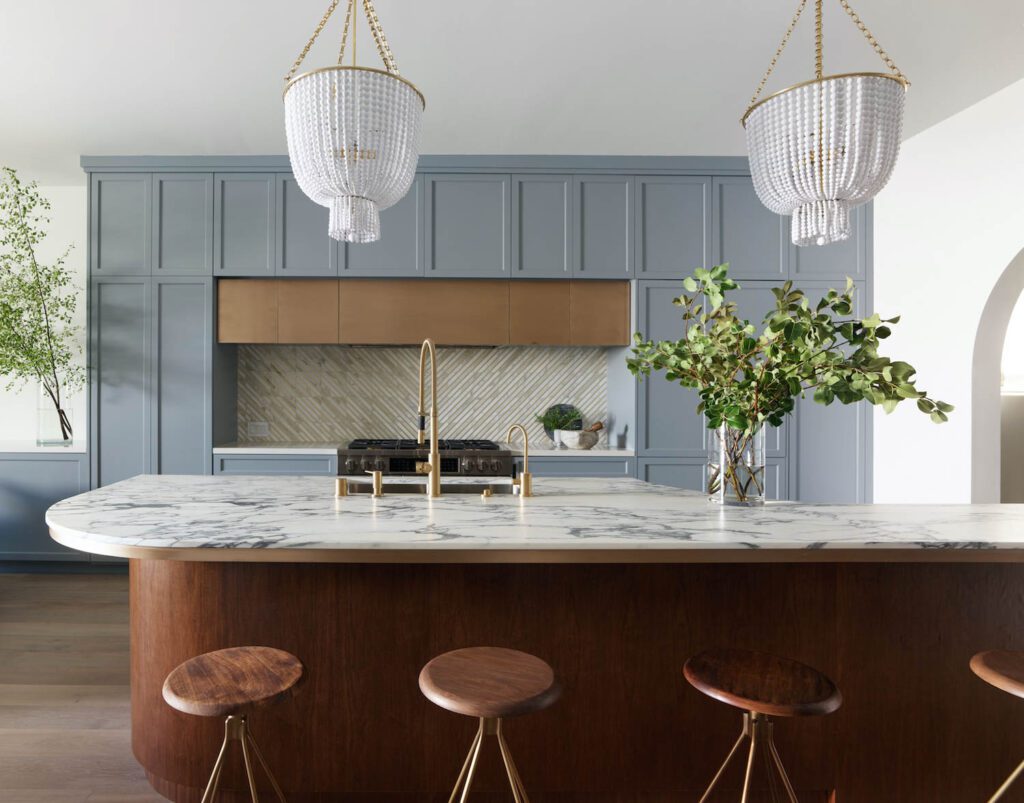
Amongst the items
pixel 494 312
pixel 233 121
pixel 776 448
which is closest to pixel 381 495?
pixel 494 312

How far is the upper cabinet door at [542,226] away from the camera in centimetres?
405

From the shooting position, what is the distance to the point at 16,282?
13.5 ft

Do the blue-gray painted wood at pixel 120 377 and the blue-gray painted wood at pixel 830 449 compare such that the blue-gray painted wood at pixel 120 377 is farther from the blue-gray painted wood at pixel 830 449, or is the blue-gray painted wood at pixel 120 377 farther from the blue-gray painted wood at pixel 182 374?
the blue-gray painted wood at pixel 830 449

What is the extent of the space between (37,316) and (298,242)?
71.4 inches

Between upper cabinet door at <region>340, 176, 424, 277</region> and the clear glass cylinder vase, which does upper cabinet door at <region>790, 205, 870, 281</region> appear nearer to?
upper cabinet door at <region>340, 176, 424, 277</region>

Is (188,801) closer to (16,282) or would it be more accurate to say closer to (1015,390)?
(16,282)

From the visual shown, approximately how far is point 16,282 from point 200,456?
1675 mm

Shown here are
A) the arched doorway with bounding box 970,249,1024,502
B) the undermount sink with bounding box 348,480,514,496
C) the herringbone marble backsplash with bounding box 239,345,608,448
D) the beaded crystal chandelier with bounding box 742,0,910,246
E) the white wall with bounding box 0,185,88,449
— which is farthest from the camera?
the white wall with bounding box 0,185,88,449

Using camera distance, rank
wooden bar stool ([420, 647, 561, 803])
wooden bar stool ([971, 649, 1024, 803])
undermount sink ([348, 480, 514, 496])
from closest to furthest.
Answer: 1. wooden bar stool ([420, 647, 561, 803])
2. wooden bar stool ([971, 649, 1024, 803])
3. undermount sink ([348, 480, 514, 496])

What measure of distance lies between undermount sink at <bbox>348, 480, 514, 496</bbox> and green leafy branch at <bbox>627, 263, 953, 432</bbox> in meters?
0.70

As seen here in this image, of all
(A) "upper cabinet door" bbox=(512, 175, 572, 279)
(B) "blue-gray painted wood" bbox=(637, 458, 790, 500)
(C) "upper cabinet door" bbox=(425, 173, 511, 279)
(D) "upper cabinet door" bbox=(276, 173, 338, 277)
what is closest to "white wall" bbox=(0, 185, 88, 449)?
(D) "upper cabinet door" bbox=(276, 173, 338, 277)

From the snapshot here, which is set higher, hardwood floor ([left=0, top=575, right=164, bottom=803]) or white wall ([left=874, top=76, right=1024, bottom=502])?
white wall ([left=874, top=76, right=1024, bottom=502])

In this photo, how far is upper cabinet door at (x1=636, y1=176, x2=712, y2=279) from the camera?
407cm

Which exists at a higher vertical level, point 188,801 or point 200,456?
point 200,456
